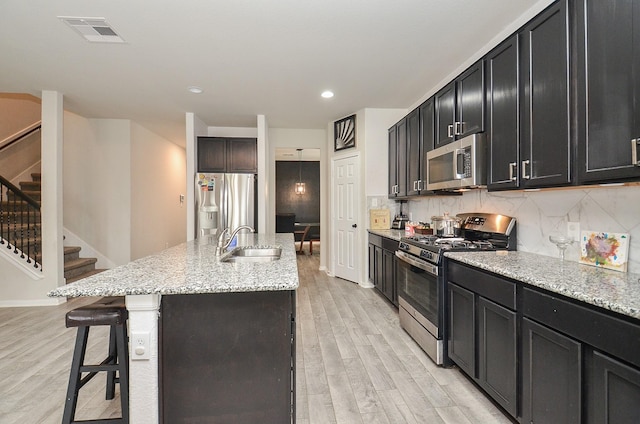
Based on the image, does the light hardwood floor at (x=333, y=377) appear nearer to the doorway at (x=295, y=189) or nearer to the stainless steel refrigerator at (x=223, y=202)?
the stainless steel refrigerator at (x=223, y=202)

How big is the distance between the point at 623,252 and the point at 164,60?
3.89 metres

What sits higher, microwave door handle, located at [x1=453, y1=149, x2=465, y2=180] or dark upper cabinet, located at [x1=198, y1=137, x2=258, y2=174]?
dark upper cabinet, located at [x1=198, y1=137, x2=258, y2=174]

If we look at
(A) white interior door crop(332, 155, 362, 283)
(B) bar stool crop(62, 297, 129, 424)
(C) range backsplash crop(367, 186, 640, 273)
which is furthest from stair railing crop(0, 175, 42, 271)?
(C) range backsplash crop(367, 186, 640, 273)

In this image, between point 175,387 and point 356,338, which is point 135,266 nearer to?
point 175,387

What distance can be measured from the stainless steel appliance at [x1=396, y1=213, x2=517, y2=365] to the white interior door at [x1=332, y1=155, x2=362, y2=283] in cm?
194

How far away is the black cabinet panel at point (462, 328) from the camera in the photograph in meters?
2.06

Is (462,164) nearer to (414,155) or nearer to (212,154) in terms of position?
(414,155)

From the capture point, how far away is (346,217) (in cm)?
525

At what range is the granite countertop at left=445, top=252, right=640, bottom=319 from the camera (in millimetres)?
1193

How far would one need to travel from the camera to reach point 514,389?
1.68 meters

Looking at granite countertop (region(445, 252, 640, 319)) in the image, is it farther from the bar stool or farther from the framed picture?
the framed picture

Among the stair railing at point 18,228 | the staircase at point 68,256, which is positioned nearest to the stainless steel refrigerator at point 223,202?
the staircase at point 68,256

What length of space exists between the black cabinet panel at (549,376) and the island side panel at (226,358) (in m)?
1.19

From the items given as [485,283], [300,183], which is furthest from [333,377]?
[300,183]
